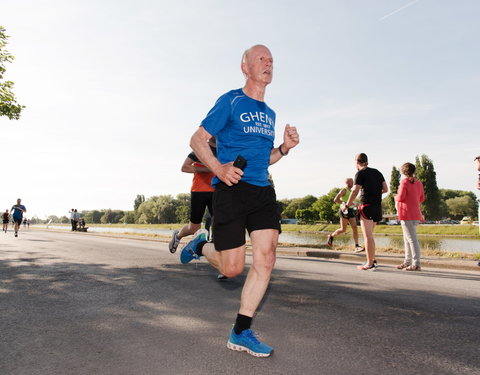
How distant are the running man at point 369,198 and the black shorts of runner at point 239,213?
14.3 feet

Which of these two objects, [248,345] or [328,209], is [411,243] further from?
[328,209]

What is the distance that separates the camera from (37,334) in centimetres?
320

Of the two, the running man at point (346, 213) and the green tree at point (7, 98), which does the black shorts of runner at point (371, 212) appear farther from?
the green tree at point (7, 98)

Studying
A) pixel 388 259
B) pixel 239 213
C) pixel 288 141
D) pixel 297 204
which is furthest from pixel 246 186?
pixel 297 204

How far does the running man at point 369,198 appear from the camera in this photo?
6840 millimetres

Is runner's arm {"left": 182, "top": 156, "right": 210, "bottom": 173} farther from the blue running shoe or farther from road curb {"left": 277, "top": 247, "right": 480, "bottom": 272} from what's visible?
road curb {"left": 277, "top": 247, "right": 480, "bottom": 272}

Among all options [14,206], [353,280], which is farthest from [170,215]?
[353,280]

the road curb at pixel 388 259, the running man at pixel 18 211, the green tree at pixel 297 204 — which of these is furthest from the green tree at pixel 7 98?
the green tree at pixel 297 204

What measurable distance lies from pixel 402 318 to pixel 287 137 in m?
1.97

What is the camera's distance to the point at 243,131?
9.60ft

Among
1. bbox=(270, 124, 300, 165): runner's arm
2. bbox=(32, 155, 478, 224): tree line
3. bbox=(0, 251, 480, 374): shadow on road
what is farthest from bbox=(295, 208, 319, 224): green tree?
bbox=(270, 124, 300, 165): runner's arm

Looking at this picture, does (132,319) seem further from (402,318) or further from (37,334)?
(402,318)

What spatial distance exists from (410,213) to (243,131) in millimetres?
5297

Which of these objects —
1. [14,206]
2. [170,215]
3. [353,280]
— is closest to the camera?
[353,280]
